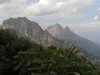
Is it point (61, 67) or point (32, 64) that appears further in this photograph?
point (32, 64)

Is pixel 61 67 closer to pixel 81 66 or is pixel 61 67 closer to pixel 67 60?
pixel 67 60

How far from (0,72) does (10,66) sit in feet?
3.84

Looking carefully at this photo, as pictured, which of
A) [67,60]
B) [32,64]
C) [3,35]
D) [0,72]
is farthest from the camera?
[3,35]

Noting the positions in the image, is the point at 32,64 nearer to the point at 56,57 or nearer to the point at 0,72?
the point at 56,57

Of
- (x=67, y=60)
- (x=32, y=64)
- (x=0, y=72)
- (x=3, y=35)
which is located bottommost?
(x=0, y=72)

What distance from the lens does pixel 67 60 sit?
23.2 ft

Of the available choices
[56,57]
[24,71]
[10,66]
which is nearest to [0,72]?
[10,66]

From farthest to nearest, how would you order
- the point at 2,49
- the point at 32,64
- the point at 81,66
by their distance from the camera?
the point at 2,49, the point at 32,64, the point at 81,66

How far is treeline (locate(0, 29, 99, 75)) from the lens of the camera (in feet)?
22.0

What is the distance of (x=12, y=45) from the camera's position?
45.6ft

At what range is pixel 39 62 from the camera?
8.07 metres

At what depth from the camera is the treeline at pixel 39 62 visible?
22.0 feet

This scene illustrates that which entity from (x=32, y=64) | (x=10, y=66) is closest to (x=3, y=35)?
(x=10, y=66)

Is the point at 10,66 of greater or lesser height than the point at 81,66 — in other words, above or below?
below
